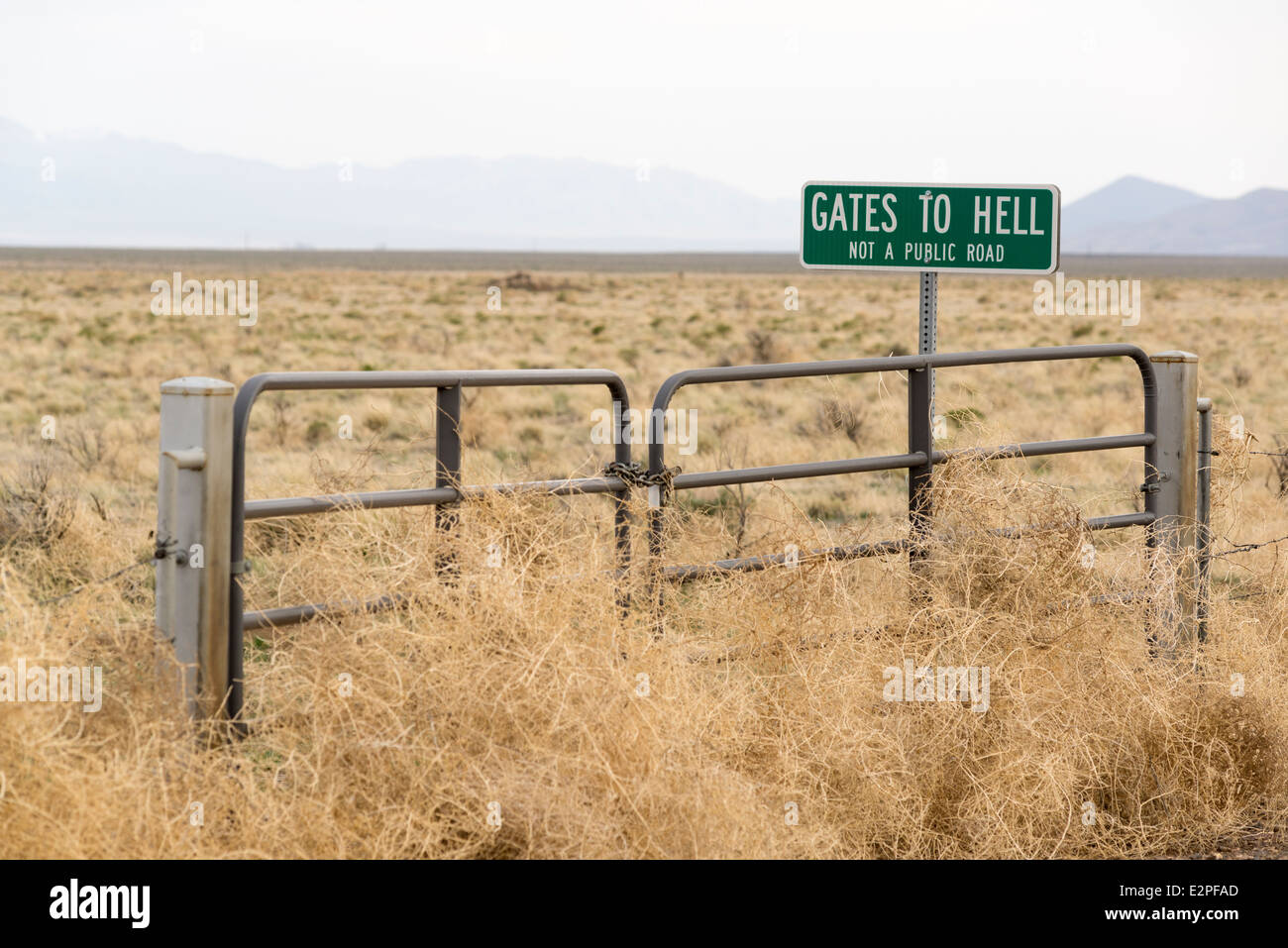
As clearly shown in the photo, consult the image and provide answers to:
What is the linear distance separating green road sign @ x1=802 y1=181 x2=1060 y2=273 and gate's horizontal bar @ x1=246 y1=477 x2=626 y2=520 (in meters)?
2.11

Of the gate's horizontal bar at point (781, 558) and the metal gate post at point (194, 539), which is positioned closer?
the metal gate post at point (194, 539)

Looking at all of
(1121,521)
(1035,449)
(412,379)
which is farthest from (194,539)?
(1121,521)

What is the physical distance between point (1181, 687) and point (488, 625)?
8.63 ft

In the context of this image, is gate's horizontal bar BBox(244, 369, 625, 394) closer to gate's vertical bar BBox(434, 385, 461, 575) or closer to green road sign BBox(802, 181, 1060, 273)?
gate's vertical bar BBox(434, 385, 461, 575)

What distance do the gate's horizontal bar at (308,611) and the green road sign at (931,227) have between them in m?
2.92

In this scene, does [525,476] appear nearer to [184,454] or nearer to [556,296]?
[184,454]

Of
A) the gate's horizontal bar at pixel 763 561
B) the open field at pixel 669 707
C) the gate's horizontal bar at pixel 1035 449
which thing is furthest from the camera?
the gate's horizontal bar at pixel 1035 449

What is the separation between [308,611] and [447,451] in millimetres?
693

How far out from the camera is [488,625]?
153 inches

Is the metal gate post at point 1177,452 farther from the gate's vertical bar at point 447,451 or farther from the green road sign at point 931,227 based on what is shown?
the gate's vertical bar at point 447,451

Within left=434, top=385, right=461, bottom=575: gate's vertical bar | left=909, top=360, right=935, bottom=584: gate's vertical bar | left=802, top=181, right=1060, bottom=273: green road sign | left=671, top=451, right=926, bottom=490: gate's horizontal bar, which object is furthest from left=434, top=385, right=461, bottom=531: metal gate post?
left=802, top=181, right=1060, bottom=273: green road sign

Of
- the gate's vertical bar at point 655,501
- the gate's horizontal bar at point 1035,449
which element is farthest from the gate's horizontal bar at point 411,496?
the gate's horizontal bar at point 1035,449

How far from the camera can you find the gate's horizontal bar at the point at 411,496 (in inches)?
150

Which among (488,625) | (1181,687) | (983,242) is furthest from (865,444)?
(488,625)
